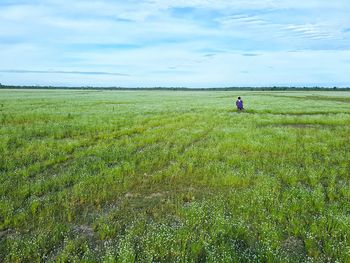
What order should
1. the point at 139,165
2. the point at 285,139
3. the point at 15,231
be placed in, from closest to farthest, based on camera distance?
the point at 15,231 < the point at 139,165 < the point at 285,139

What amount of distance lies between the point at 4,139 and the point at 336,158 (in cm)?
1585

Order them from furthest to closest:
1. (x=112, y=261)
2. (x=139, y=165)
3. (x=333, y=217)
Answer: (x=139, y=165), (x=333, y=217), (x=112, y=261)

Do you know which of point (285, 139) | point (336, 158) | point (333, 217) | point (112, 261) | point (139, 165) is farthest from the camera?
point (285, 139)

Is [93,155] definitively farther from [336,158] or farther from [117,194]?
[336,158]

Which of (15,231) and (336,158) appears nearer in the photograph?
(15,231)

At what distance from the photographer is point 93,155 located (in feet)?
48.9

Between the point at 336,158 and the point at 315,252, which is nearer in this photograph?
the point at 315,252

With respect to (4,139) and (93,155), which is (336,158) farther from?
(4,139)

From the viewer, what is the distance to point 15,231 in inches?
292

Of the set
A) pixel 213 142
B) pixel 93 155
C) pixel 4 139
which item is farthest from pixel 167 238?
pixel 4 139

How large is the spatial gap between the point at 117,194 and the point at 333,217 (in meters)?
Answer: 5.76

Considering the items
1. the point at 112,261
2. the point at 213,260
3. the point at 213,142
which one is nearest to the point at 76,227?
the point at 112,261

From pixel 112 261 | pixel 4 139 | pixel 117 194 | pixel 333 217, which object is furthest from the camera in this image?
pixel 4 139

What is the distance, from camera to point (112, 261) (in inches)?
236
